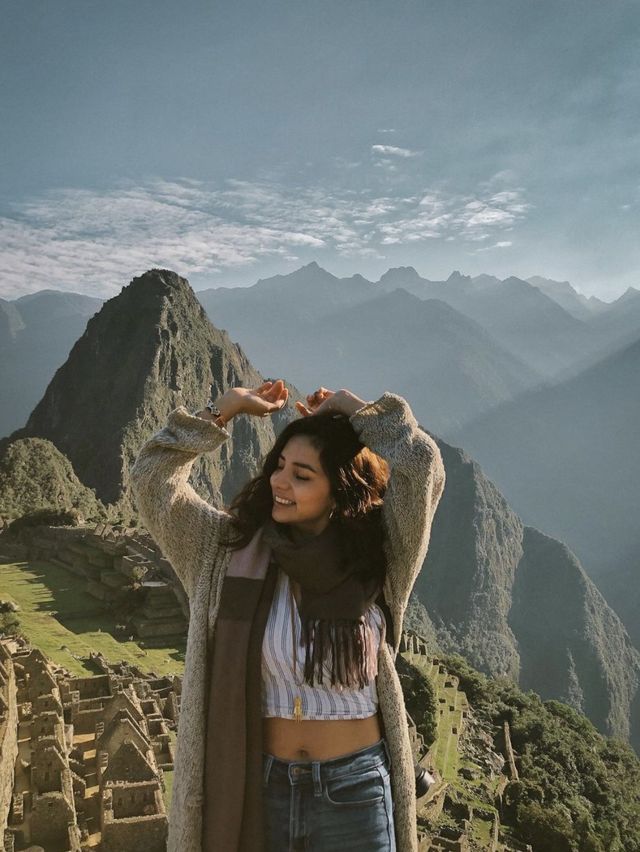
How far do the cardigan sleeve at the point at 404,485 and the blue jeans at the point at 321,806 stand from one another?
1.99 ft

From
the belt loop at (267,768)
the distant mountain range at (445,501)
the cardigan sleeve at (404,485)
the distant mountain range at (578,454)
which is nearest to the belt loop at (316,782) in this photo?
the belt loop at (267,768)

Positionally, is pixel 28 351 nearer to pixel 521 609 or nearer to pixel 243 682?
pixel 521 609

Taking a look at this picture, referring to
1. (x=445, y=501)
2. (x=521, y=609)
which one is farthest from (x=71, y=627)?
(x=521, y=609)

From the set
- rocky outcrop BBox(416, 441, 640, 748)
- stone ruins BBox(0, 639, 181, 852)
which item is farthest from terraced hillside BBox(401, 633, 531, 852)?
rocky outcrop BBox(416, 441, 640, 748)

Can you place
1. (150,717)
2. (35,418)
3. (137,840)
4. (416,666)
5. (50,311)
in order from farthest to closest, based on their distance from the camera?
(50,311) → (35,418) → (416,666) → (150,717) → (137,840)

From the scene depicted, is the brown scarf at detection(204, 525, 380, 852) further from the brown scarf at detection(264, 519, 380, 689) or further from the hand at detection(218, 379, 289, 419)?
the hand at detection(218, 379, 289, 419)

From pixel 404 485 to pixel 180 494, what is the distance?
831 mm

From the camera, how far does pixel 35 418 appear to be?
8056cm

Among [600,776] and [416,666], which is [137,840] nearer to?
[416,666]

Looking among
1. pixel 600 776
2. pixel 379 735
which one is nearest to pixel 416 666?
pixel 600 776

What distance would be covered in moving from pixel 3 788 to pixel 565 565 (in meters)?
96.0

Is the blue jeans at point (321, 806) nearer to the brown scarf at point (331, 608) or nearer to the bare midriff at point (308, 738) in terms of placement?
the bare midriff at point (308, 738)

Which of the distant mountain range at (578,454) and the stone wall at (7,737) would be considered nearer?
the stone wall at (7,737)

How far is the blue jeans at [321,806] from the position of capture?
2.17m
